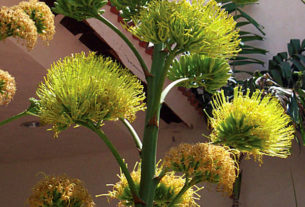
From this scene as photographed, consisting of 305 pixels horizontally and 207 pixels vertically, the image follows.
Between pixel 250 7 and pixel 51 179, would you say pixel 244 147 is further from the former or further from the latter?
pixel 250 7

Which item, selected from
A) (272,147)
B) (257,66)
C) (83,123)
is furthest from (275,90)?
(257,66)

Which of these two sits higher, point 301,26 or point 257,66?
point 301,26

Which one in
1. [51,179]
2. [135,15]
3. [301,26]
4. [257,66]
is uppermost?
[301,26]

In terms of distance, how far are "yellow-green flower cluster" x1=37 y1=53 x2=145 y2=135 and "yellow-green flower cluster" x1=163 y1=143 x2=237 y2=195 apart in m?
0.18

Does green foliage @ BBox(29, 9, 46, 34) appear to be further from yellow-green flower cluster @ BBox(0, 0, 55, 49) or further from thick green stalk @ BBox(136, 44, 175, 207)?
thick green stalk @ BBox(136, 44, 175, 207)

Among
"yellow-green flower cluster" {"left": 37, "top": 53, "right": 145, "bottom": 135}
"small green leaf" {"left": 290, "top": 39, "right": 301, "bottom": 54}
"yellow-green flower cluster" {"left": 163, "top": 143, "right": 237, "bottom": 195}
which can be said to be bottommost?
"yellow-green flower cluster" {"left": 163, "top": 143, "right": 237, "bottom": 195}

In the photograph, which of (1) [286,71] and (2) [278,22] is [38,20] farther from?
(2) [278,22]

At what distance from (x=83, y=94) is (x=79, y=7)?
0.98 feet

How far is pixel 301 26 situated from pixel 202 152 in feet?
12.8

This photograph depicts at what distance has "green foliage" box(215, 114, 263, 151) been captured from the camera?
143cm

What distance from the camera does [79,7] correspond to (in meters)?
1.46

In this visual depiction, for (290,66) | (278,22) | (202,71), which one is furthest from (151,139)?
(278,22)

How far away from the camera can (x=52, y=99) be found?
131 cm

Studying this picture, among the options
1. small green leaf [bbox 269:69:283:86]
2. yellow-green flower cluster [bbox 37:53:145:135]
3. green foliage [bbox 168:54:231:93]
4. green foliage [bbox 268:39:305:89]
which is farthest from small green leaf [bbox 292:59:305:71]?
yellow-green flower cluster [bbox 37:53:145:135]
